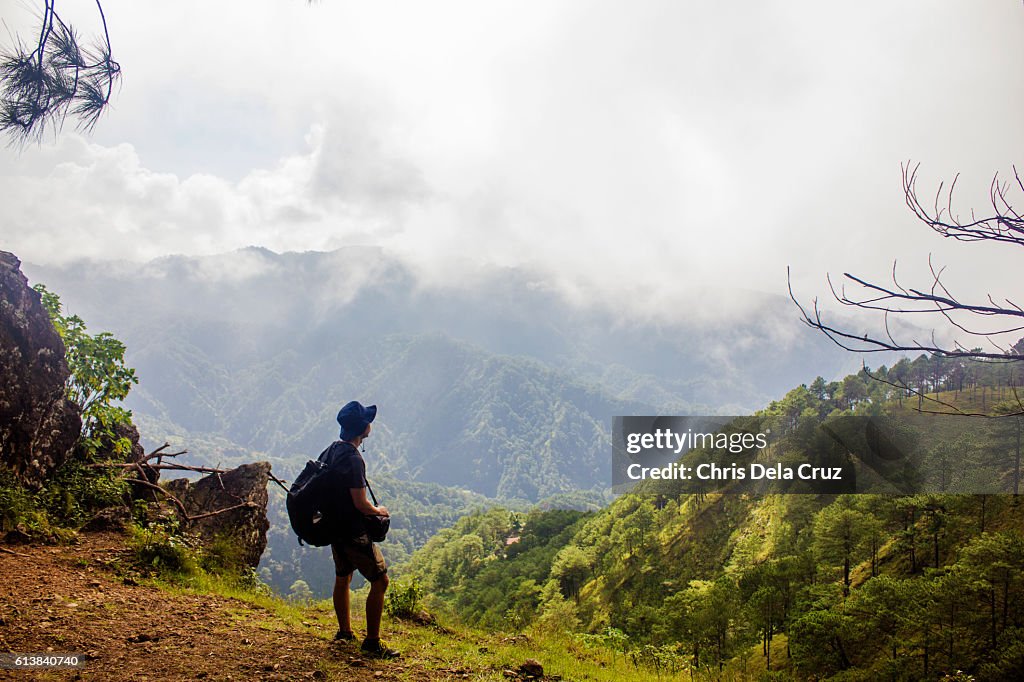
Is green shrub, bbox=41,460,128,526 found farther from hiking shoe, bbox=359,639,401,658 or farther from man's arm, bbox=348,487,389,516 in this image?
man's arm, bbox=348,487,389,516

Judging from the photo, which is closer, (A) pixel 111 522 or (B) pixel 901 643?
(A) pixel 111 522

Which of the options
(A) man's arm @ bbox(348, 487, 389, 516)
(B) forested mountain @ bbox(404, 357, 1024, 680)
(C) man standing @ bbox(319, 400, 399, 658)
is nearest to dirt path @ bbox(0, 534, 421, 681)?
(C) man standing @ bbox(319, 400, 399, 658)

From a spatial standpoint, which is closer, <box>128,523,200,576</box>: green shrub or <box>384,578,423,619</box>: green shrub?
<box>128,523,200,576</box>: green shrub

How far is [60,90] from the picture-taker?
266 inches

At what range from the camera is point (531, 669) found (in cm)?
648

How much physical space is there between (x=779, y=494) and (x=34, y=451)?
97.1m

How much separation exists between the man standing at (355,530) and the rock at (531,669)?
1604mm

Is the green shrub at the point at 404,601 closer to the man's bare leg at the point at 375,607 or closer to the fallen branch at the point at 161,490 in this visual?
the man's bare leg at the point at 375,607

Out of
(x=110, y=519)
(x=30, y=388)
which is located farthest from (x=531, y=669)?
(x=30, y=388)

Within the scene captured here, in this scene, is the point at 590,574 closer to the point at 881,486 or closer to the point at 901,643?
the point at 881,486

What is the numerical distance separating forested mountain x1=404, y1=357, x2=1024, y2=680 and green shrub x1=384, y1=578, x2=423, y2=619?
6.46 ft

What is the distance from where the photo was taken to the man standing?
5.64 m

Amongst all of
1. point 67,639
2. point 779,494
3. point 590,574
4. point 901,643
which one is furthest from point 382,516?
point 779,494

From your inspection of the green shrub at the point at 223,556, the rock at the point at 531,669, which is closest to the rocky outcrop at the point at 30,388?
the green shrub at the point at 223,556
